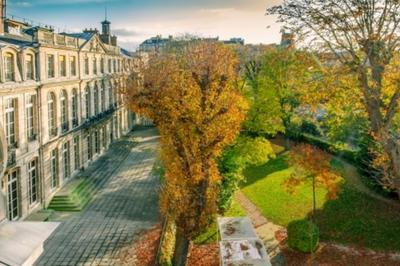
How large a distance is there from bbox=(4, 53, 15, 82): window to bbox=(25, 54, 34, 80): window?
1.94 m

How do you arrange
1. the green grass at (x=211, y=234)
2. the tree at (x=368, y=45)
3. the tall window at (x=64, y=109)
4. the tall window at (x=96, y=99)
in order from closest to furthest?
Result: the tree at (x=368, y=45) → the green grass at (x=211, y=234) → the tall window at (x=64, y=109) → the tall window at (x=96, y=99)

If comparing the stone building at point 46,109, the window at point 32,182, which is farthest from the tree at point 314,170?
the window at point 32,182

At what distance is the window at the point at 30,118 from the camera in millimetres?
25375

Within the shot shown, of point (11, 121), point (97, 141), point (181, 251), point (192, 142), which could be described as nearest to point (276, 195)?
point (181, 251)

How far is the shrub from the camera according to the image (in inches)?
810

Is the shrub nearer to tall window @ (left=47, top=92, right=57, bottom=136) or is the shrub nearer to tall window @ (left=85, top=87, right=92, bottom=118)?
tall window @ (left=47, top=92, right=57, bottom=136)

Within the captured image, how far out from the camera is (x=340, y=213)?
2617 centimetres

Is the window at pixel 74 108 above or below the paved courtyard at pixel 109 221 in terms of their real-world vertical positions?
above

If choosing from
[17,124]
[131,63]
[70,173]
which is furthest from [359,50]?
[131,63]

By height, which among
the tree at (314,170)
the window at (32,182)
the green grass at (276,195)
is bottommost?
the green grass at (276,195)

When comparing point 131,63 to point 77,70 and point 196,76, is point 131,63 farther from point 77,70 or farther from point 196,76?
point 196,76

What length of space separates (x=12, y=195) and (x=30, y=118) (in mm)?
Answer: 5279

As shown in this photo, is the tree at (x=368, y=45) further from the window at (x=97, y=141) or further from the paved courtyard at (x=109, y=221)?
the window at (x=97, y=141)

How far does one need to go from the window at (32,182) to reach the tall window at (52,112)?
3.38 meters
